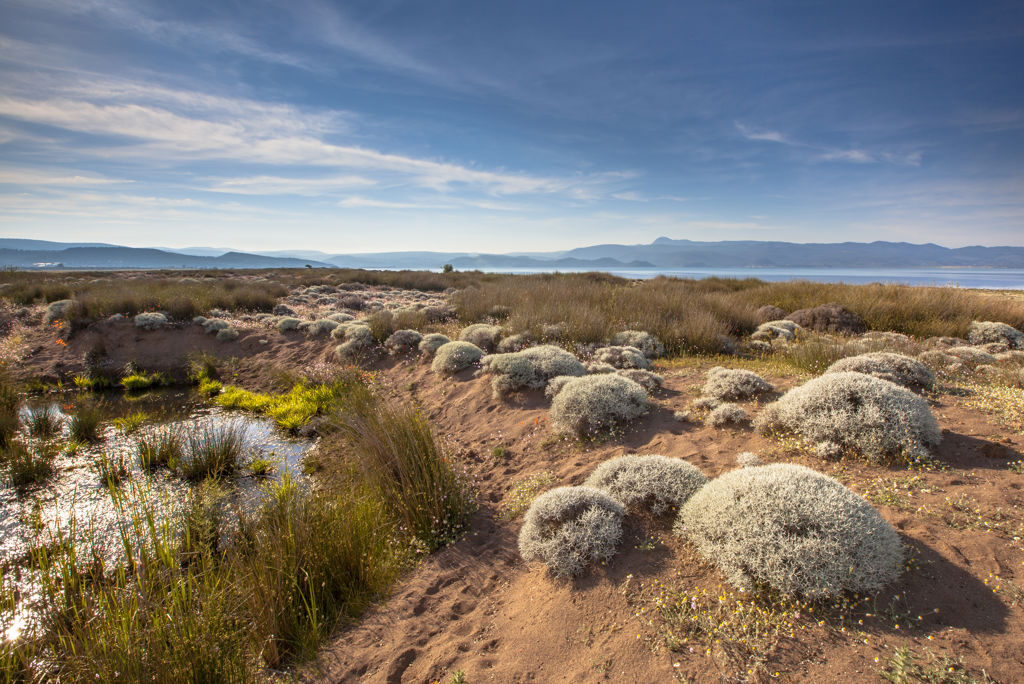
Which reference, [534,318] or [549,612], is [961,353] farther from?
[549,612]

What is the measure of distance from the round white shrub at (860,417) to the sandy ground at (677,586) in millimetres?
222

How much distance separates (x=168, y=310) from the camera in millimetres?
14852

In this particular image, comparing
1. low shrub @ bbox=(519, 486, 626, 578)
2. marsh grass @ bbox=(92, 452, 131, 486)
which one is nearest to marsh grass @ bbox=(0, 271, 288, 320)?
marsh grass @ bbox=(92, 452, 131, 486)

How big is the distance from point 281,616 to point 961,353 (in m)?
10.8

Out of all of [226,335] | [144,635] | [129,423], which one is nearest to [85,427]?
[129,423]

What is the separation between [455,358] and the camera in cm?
897

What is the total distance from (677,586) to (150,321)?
16774 mm

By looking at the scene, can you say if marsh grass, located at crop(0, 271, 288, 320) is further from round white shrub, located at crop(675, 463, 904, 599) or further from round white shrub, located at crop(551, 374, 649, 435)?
round white shrub, located at crop(675, 463, 904, 599)

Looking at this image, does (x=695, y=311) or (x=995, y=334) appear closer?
(x=995, y=334)

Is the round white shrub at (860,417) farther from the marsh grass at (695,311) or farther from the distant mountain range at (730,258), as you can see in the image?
the distant mountain range at (730,258)

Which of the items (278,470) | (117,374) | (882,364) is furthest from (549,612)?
(117,374)

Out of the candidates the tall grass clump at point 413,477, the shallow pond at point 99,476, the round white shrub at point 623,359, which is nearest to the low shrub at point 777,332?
the round white shrub at point 623,359

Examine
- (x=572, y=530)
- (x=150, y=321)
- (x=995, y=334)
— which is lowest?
(x=572, y=530)

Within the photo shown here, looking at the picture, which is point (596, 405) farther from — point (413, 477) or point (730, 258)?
point (730, 258)
